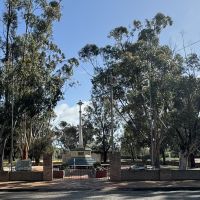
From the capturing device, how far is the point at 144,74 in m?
42.8

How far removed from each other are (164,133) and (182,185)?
54.6 ft

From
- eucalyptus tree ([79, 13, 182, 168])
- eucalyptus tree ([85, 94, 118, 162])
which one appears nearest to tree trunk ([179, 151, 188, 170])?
eucalyptus tree ([79, 13, 182, 168])

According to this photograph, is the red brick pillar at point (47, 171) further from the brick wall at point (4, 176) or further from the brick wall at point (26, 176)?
the brick wall at point (4, 176)

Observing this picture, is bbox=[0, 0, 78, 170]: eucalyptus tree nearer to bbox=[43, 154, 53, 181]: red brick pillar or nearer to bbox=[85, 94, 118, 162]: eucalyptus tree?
bbox=[43, 154, 53, 181]: red brick pillar

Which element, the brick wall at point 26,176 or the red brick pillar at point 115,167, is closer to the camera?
the red brick pillar at point 115,167

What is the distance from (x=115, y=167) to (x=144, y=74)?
42.4 ft

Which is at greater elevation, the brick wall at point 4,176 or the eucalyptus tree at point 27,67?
the eucalyptus tree at point 27,67

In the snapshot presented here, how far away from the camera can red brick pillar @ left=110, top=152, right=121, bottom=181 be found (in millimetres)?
32094

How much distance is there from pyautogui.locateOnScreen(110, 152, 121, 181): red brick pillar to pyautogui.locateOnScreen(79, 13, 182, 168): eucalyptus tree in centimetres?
718

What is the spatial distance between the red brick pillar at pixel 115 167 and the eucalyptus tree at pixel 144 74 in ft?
23.6

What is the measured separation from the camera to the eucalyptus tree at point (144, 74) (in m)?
41.2

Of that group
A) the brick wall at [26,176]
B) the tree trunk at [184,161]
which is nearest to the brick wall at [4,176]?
the brick wall at [26,176]

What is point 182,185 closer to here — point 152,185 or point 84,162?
point 152,185

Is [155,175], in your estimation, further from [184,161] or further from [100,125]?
[100,125]
